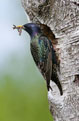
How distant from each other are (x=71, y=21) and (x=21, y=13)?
496 centimetres

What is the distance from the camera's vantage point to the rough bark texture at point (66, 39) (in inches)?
118

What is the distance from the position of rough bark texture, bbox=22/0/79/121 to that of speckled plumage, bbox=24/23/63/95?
48 millimetres

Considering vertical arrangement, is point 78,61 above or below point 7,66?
above

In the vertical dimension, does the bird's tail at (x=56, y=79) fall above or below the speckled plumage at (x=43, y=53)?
below

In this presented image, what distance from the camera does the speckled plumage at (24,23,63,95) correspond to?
3.05m

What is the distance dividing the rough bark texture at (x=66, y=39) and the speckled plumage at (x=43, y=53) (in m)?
0.05

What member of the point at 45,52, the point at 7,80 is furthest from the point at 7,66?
the point at 45,52

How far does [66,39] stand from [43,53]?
0.15 m

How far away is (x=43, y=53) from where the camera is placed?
120 inches

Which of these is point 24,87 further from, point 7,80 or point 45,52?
point 45,52

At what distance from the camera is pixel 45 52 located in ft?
10.0

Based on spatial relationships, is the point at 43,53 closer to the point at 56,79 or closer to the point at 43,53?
the point at 43,53

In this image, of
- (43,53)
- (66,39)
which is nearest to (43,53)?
(43,53)

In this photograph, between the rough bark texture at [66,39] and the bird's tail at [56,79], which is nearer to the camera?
the rough bark texture at [66,39]
